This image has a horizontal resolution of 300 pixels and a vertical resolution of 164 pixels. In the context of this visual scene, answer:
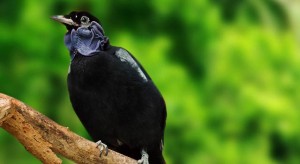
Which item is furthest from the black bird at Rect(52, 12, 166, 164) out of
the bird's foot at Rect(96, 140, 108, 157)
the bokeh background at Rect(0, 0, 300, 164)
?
the bokeh background at Rect(0, 0, 300, 164)

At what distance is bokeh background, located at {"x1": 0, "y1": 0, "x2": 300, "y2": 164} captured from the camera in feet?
14.5

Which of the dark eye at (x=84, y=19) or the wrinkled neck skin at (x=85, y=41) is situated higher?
the dark eye at (x=84, y=19)

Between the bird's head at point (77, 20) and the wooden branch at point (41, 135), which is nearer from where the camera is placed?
the wooden branch at point (41, 135)

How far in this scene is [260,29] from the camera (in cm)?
491

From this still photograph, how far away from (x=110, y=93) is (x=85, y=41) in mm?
192

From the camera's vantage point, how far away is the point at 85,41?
7.96ft

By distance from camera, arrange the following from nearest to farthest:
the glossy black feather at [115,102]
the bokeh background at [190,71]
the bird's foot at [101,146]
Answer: the bird's foot at [101,146]
the glossy black feather at [115,102]
the bokeh background at [190,71]

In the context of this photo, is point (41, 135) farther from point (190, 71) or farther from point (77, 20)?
point (190, 71)

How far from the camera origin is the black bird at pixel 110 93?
2391mm

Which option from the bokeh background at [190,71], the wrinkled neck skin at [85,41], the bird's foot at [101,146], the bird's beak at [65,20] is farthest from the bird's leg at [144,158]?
the bokeh background at [190,71]

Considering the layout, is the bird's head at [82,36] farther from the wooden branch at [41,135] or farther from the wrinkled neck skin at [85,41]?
the wooden branch at [41,135]

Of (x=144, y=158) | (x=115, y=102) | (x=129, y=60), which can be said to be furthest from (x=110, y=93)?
(x=144, y=158)

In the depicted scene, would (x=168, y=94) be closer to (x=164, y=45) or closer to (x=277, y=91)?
(x=164, y=45)

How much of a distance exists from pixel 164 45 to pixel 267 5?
109 centimetres
